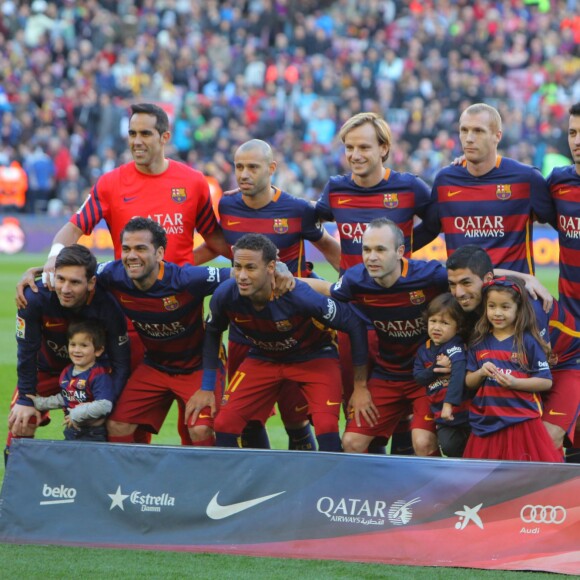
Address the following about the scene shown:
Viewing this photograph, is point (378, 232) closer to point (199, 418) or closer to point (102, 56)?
point (199, 418)

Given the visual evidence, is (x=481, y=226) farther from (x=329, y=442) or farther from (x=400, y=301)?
(x=329, y=442)

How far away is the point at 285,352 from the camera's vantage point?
23.4ft

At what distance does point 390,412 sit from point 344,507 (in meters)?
1.34

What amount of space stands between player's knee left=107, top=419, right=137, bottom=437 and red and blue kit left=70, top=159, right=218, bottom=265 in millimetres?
1207

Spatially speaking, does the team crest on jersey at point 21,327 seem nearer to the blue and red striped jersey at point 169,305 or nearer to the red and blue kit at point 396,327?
the blue and red striped jersey at point 169,305

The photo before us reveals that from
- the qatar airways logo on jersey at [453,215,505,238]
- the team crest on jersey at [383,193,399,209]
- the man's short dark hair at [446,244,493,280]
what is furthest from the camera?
the team crest on jersey at [383,193,399,209]

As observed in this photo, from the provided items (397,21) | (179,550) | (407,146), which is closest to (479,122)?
(179,550)

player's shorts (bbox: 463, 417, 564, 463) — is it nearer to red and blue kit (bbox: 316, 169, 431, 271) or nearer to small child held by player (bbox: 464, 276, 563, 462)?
small child held by player (bbox: 464, 276, 563, 462)

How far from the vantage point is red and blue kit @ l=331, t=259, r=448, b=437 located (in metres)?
6.81

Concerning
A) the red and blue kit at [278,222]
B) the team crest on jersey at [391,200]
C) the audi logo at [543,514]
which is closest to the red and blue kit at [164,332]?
the red and blue kit at [278,222]

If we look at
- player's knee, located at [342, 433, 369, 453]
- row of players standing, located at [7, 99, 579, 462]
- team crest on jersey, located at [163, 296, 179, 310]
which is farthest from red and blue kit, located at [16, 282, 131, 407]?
player's knee, located at [342, 433, 369, 453]

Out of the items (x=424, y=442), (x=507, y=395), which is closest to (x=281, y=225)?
(x=424, y=442)

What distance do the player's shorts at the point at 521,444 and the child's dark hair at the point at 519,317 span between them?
0.35 metres

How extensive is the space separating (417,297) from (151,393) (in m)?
1.88
